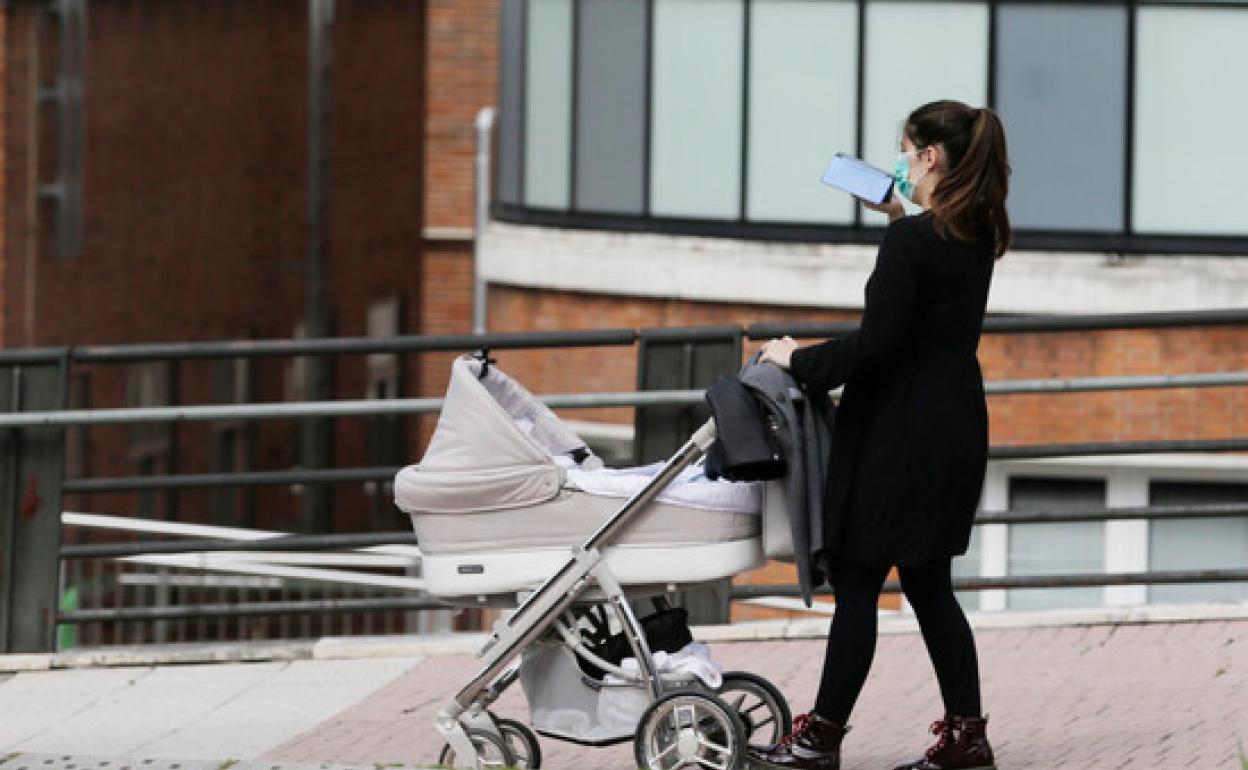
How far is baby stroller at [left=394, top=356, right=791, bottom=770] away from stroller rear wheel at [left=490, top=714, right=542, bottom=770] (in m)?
0.13

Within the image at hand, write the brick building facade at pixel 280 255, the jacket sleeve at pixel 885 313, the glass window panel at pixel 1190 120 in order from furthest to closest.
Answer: the brick building facade at pixel 280 255 < the glass window panel at pixel 1190 120 < the jacket sleeve at pixel 885 313

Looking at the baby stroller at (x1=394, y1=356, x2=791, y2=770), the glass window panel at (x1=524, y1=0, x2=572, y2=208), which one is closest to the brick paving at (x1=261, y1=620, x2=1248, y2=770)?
the baby stroller at (x1=394, y1=356, x2=791, y2=770)

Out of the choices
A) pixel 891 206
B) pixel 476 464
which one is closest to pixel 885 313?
pixel 891 206

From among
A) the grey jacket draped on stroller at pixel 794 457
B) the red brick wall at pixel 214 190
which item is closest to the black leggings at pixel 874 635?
the grey jacket draped on stroller at pixel 794 457

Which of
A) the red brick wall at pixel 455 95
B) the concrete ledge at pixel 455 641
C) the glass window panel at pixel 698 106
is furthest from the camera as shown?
the red brick wall at pixel 455 95

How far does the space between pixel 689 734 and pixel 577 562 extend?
527mm

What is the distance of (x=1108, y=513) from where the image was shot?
11.0 m

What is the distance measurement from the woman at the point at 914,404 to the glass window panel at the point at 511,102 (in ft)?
51.6

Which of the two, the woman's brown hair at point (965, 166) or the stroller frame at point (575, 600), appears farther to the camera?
the stroller frame at point (575, 600)

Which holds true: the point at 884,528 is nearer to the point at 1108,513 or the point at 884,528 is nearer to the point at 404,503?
the point at 404,503

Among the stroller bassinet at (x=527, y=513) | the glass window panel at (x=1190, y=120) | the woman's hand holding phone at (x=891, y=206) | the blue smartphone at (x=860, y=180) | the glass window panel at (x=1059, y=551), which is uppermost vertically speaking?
the glass window panel at (x=1190, y=120)

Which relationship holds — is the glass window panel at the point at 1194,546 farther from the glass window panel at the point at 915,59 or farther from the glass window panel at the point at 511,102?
the glass window panel at the point at 511,102

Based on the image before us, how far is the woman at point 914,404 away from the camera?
7770mm

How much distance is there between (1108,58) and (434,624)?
7.04 metres
